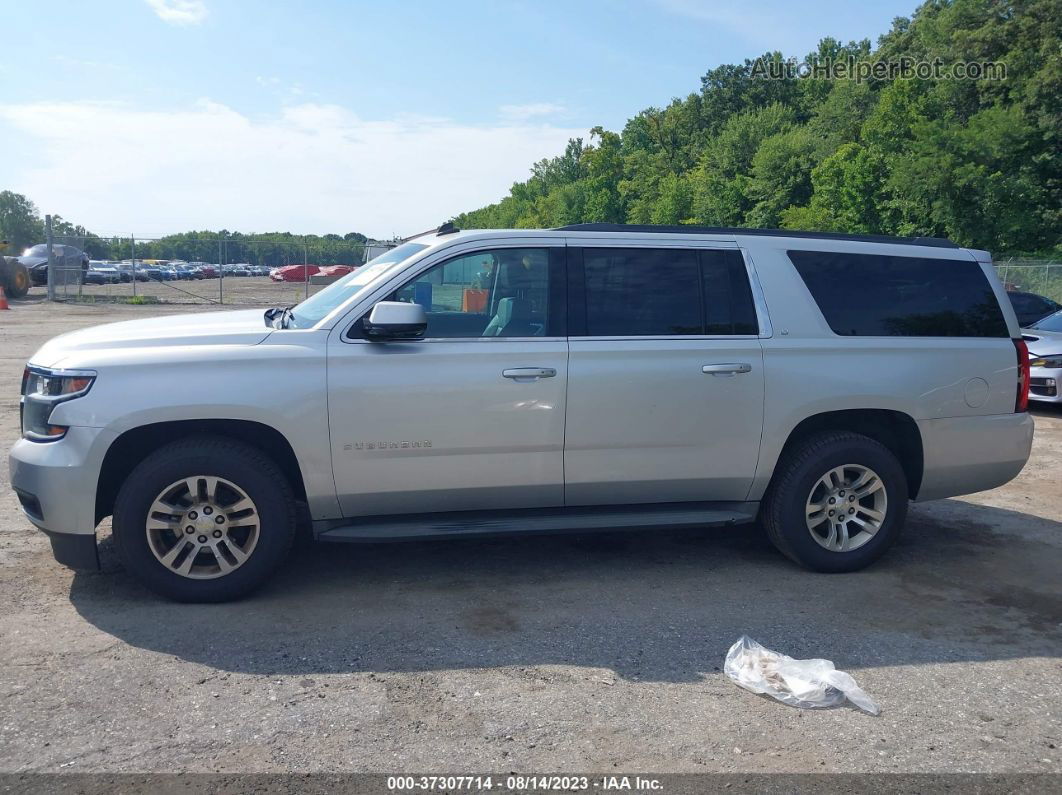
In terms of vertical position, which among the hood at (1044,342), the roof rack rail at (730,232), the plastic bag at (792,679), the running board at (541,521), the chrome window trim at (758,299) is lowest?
the plastic bag at (792,679)

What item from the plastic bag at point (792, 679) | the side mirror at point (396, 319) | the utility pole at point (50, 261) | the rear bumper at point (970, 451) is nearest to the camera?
the plastic bag at point (792, 679)

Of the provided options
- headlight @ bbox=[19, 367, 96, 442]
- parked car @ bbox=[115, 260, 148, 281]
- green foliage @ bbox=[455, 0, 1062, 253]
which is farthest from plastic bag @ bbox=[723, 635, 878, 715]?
parked car @ bbox=[115, 260, 148, 281]

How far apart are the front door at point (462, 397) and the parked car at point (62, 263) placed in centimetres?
2746

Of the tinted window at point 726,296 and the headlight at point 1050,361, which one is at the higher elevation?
the tinted window at point 726,296

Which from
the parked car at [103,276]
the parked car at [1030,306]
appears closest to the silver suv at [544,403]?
the parked car at [1030,306]

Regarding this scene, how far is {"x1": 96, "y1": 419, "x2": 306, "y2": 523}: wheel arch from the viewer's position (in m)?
4.76

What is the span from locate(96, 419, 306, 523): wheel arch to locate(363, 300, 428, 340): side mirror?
76 cm

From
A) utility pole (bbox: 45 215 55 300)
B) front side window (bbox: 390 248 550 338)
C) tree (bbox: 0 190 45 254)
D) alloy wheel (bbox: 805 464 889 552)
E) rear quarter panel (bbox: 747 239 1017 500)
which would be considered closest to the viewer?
front side window (bbox: 390 248 550 338)

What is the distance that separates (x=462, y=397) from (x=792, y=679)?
2.12m

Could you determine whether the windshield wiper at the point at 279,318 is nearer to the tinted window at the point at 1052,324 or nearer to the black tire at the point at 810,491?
the black tire at the point at 810,491

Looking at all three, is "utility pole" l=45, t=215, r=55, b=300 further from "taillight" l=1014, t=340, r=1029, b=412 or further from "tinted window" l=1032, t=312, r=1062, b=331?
"taillight" l=1014, t=340, r=1029, b=412

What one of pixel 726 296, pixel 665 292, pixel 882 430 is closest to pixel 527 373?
pixel 665 292

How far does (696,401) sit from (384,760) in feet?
8.82

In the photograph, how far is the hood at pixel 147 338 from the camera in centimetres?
475
